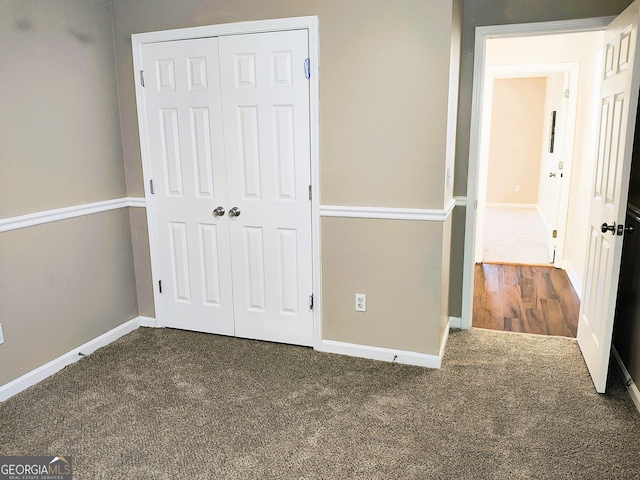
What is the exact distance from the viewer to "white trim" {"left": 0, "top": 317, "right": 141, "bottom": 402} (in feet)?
8.55

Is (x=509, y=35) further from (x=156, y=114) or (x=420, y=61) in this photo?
(x=156, y=114)

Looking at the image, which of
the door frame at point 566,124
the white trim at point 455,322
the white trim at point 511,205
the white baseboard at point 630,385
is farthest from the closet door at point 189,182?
the white trim at point 511,205

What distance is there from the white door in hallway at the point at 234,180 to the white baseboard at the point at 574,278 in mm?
2562

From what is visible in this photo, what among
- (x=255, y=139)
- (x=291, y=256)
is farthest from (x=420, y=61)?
(x=291, y=256)

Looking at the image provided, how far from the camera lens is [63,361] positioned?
114 inches

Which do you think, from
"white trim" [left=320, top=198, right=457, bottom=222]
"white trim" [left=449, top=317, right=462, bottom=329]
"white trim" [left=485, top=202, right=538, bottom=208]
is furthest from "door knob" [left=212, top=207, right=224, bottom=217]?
"white trim" [left=485, top=202, right=538, bottom=208]

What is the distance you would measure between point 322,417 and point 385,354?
28.7 inches

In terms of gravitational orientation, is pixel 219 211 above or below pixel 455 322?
above

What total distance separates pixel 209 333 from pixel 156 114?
1.52 metres

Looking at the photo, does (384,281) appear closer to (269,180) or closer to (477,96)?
(269,180)

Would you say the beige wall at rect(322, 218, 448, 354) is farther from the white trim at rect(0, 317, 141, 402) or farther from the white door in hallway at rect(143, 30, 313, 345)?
the white trim at rect(0, 317, 141, 402)

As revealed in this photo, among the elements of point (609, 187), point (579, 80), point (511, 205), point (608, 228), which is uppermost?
point (579, 80)

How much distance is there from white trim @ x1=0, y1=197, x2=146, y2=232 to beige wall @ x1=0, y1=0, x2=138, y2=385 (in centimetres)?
3

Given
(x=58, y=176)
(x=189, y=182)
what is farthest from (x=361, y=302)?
(x=58, y=176)
